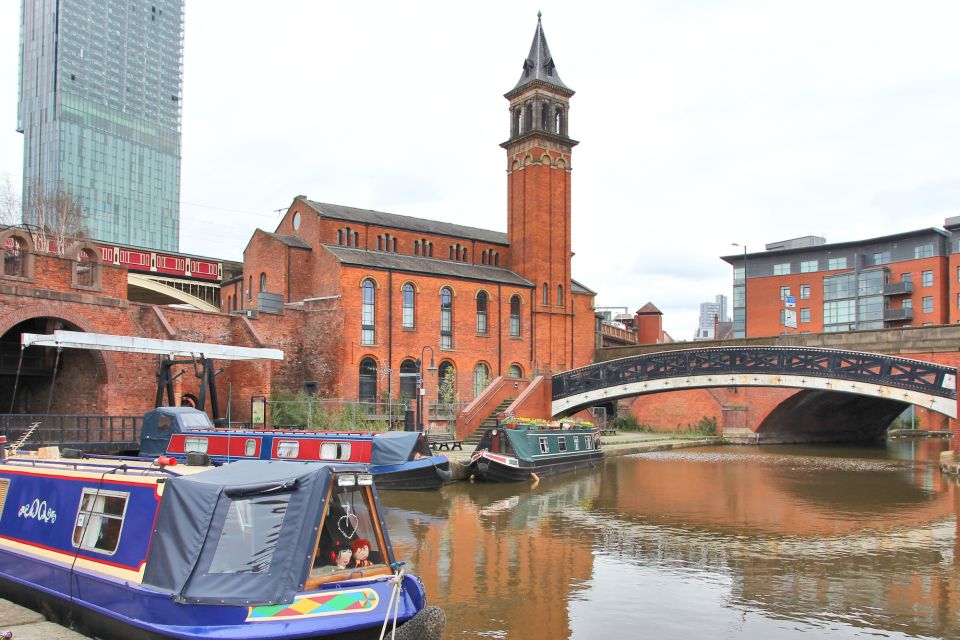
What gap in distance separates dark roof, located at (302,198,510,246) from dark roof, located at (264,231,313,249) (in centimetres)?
162

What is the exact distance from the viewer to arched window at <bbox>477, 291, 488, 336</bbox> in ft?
133

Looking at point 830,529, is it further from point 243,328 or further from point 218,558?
point 243,328

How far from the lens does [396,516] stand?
17.5 metres

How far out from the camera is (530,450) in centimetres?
2456

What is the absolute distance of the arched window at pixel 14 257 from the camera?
23406 millimetres

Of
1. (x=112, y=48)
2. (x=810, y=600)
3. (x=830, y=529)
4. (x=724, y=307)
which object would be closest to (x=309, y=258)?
(x=830, y=529)

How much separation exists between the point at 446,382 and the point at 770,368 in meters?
13.9

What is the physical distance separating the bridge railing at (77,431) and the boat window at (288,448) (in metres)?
4.76

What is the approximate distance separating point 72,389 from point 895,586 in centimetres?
2366

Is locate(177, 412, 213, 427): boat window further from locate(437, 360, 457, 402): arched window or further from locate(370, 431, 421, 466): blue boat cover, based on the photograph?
locate(437, 360, 457, 402): arched window

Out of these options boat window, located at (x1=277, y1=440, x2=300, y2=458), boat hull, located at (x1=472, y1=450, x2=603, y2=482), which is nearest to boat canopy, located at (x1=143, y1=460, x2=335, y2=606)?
boat window, located at (x1=277, y1=440, x2=300, y2=458)

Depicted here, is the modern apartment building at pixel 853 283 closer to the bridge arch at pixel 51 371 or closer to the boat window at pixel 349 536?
the bridge arch at pixel 51 371

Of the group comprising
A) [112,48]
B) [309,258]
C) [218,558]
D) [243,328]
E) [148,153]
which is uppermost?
[112,48]

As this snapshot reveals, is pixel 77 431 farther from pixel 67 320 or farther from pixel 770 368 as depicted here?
pixel 770 368
